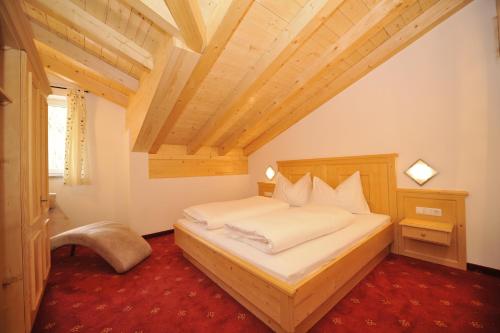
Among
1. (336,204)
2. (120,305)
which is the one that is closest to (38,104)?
(120,305)

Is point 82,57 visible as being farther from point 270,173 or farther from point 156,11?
point 270,173

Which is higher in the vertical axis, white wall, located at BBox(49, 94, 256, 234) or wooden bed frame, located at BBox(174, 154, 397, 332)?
white wall, located at BBox(49, 94, 256, 234)

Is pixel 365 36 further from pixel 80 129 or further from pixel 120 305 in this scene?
pixel 80 129

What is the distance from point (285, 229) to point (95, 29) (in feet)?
8.53

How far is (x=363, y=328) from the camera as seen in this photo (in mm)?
1491

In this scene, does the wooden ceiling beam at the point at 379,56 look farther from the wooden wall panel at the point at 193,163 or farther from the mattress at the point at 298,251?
the mattress at the point at 298,251

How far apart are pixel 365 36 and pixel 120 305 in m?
3.48

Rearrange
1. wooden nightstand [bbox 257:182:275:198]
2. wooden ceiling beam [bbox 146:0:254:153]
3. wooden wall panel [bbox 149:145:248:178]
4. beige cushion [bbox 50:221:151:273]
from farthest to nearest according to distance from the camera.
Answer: wooden nightstand [bbox 257:182:275:198]
wooden wall panel [bbox 149:145:248:178]
beige cushion [bbox 50:221:151:273]
wooden ceiling beam [bbox 146:0:254:153]

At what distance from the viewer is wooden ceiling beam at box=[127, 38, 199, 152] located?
211 centimetres

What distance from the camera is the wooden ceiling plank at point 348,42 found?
6.56 feet

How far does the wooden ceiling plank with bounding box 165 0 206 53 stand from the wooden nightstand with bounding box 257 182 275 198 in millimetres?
2955

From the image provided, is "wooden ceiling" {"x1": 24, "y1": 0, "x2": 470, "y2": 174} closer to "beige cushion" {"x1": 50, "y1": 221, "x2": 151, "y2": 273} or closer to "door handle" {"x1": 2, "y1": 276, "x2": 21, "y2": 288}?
"beige cushion" {"x1": 50, "y1": 221, "x2": 151, "y2": 273}

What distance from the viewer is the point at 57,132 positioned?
352 centimetres

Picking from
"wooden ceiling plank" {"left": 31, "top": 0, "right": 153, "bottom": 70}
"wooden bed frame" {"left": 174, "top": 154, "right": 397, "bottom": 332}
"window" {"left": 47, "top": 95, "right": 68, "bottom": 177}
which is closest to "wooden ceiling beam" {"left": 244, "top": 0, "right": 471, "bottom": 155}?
"wooden bed frame" {"left": 174, "top": 154, "right": 397, "bottom": 332}
